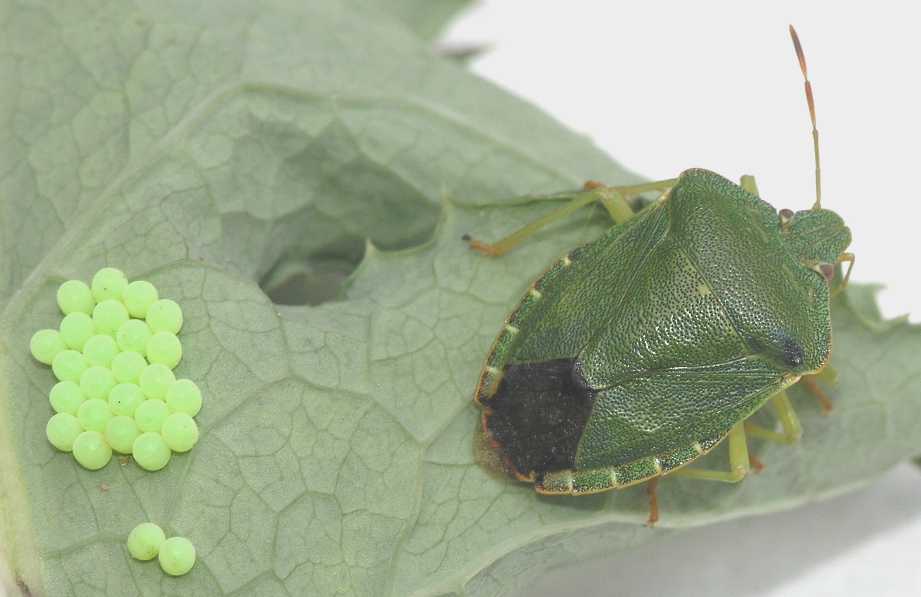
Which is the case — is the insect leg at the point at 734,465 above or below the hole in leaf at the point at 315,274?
above

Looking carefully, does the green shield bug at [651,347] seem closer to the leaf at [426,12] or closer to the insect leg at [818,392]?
the insect leg at [818,392]

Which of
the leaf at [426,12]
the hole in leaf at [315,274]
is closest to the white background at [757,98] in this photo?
the leaf at [426,12]

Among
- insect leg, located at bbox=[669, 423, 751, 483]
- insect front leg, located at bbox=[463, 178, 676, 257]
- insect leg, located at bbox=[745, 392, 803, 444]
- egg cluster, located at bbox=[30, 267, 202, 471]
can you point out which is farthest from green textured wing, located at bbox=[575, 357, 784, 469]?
egg cluster, located at bbox=[30, 267, 202, 471]

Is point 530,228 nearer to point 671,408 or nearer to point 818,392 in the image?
point 671,408

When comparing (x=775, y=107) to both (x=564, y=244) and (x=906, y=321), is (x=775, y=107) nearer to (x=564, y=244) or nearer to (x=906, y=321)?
(x=906, y=321)

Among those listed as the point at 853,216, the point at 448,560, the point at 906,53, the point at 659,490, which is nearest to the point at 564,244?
the point at 659,490

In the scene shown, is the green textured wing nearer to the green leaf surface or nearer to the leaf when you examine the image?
the green leaf surface

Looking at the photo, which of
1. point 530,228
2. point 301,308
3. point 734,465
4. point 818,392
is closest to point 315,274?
point 301,308
